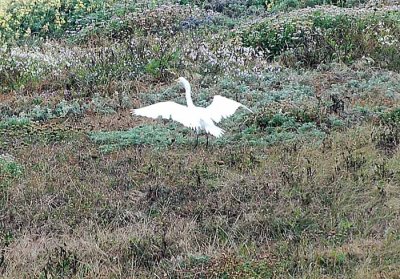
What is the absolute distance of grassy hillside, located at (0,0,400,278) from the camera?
5391mm

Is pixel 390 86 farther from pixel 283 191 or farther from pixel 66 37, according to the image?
pixel 66 37

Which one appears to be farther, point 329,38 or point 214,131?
point 329,38

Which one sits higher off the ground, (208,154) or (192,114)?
(192,114)

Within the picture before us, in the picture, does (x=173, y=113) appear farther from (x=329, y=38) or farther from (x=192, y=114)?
(x=329, y=38)

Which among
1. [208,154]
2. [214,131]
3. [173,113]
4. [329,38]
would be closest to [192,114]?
[173,113]

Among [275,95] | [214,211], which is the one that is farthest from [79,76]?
[214,211]

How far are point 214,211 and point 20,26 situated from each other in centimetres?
983

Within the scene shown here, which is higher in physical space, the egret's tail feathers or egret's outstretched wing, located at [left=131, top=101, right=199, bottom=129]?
egret's outstretched wing, located at [left=131, top=101, right=199, bottom=129]

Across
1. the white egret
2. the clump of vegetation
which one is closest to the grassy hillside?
the clump of vegetation

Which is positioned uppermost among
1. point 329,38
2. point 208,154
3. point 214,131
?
point 329,38

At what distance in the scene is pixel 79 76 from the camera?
1075 cm

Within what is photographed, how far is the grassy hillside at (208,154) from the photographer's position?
539cm

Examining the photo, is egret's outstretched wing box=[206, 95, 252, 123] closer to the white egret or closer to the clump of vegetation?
the white egret

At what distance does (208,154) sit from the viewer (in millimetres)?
7469
